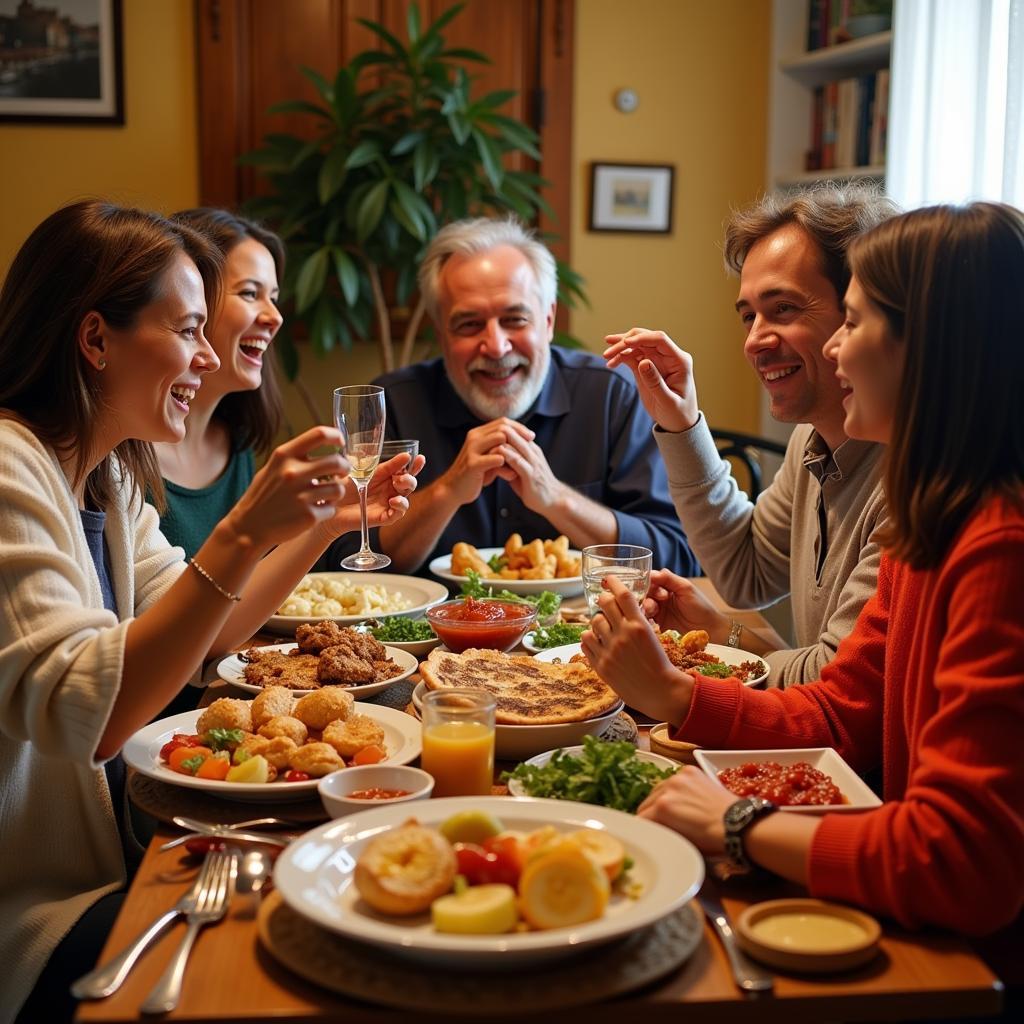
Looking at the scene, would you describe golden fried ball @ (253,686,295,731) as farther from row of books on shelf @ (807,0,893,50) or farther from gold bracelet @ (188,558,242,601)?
row of books on shelf @ (807,0,893,50)

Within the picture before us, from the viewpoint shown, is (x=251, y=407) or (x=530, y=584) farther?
(x=251, y=407)

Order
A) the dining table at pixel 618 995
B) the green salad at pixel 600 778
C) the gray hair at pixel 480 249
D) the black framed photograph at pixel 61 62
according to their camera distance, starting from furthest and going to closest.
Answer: the black framed photograph at pixel 61 62
the gray hair at pixel 480 249
the green salad at pixel 600 778
the dining table at pixel 618 995

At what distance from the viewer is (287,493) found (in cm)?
150

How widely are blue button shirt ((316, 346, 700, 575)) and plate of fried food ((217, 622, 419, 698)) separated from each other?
1.19 m

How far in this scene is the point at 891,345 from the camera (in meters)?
1.43

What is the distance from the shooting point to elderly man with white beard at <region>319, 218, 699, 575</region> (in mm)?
3342

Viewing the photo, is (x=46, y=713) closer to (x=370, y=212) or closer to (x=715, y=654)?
(x=715, y=654)

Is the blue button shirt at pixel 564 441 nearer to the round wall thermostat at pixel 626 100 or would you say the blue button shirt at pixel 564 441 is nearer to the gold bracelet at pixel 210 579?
the gold bracelet at pixel 210 579

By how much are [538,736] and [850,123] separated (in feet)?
11.9

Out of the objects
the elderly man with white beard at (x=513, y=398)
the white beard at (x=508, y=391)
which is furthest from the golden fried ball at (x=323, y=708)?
the white beard at (x=508, y=391)

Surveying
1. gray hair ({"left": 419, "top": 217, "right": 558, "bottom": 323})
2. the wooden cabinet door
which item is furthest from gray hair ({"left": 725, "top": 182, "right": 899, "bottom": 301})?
the wooden cabinet door

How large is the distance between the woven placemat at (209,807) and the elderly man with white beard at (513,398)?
1.66m

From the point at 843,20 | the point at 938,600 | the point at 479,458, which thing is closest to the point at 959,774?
the point at 938,600

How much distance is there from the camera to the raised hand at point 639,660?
1646 millimetres
